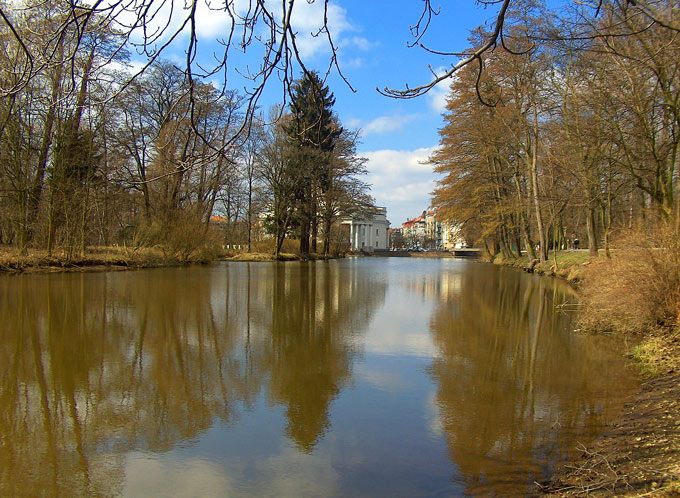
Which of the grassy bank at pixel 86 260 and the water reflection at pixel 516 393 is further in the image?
the grassy bank at pixel 86 260

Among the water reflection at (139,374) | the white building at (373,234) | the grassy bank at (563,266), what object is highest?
the white building at (373,234)

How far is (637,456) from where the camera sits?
4008 millimetres

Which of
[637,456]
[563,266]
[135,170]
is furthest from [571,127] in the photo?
[135,170]

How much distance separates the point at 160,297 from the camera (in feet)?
45.7

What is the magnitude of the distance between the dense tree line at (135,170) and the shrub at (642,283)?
5.84 m

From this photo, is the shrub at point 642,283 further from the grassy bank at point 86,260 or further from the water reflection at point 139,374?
the grassy bank at point 86,260

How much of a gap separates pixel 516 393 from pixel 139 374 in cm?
458

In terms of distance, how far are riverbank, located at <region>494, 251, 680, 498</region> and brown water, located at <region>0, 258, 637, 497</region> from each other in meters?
0.19

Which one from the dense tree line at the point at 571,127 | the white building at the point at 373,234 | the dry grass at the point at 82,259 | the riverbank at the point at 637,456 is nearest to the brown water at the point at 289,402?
the riverbank at the point at 637,456

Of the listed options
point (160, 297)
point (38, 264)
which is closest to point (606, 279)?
point (160, 297)

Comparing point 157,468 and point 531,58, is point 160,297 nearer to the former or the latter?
point 157,468

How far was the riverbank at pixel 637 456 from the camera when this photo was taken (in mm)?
3469

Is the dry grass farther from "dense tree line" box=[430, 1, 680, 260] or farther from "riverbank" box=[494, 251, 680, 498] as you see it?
"riverbank" box=[494, 251, 680, 498]

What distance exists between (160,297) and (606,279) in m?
10.8
